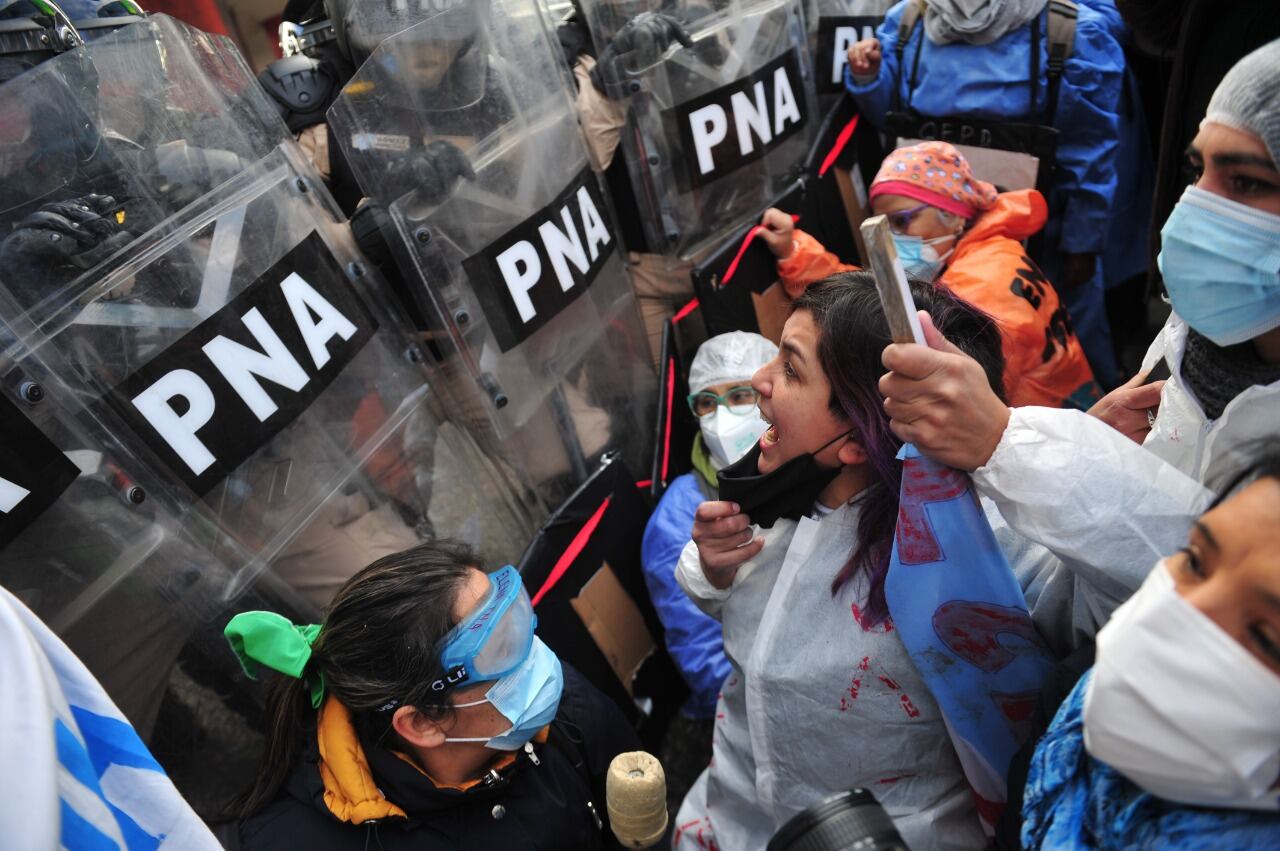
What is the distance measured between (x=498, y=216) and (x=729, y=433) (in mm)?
1020

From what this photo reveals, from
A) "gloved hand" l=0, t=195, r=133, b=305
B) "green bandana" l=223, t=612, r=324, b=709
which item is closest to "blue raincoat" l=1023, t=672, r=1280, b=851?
"green bandana" l=223, t=612, r=324, b=709

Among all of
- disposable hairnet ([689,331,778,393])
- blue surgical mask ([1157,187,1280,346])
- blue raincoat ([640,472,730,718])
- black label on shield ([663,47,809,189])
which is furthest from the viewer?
black label on shield ([663,47,809,189])

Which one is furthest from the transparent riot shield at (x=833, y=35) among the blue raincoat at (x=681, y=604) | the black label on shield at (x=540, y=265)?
the blue raincoat at (x=681, y=604)

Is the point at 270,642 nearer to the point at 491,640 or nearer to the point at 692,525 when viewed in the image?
the point at 491,640

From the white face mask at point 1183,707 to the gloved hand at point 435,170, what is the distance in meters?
1.83

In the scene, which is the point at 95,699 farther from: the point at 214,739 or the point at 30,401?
the point at 214,739

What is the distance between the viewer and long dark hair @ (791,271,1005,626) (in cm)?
138

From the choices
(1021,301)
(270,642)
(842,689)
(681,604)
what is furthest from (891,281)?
(1021,301)

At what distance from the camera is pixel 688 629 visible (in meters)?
2.44

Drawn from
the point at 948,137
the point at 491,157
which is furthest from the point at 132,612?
the point at 948,137

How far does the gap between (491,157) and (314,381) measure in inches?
31.8

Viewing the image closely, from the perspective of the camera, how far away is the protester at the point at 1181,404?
1.02 meters

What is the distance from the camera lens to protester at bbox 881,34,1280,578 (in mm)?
420

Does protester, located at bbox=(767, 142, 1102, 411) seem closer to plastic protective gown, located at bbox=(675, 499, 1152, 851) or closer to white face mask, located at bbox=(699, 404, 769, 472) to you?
white face mask, located at bbox=(699, 404, 769, 472)
